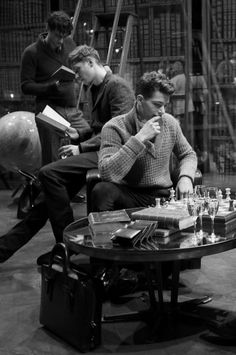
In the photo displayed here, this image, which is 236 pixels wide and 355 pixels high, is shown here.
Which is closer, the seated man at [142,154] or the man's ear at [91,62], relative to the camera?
the seated man at [142,154]

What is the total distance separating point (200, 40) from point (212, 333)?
4328mm

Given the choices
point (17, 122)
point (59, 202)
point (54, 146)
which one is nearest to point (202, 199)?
point (59, 202)

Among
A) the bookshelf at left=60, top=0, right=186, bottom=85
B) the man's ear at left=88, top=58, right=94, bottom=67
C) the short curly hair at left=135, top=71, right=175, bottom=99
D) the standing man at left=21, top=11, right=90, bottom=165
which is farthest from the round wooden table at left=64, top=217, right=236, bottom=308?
the bookshelf at left=60, top=0, right=186, bottom=85

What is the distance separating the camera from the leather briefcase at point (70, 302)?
8.16 ft

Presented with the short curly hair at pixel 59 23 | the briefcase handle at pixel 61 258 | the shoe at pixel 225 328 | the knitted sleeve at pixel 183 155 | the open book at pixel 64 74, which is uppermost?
the short curly hair at pixel 59 23

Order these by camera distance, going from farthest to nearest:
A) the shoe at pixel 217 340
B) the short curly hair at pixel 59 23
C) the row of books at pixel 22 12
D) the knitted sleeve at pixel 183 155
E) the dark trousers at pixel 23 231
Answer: the row of books at pixel 22 12 → the short curly hair at pixel 59 23 → the dark trousers at pixel 23 231 → the knitted sleeve at pixel 183 155 → the shoe at pixel 217 340

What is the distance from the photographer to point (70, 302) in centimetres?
253

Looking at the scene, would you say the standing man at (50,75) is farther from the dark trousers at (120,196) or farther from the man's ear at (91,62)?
the dark trousers at (120,196)

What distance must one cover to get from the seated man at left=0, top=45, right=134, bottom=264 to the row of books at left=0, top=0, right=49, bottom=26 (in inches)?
143

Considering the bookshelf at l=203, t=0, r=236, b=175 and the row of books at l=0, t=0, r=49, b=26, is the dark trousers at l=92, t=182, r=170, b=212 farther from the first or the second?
the row of books at l=0, t=0, r=49, b=26

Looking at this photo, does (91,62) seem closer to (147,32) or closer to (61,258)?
(61,258)

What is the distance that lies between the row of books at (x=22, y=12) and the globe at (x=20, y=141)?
6.44 ft

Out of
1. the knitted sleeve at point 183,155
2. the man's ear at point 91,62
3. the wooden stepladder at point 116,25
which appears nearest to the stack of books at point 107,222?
the knitted sleeve at point 183,155

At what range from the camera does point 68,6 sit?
23.0ft
